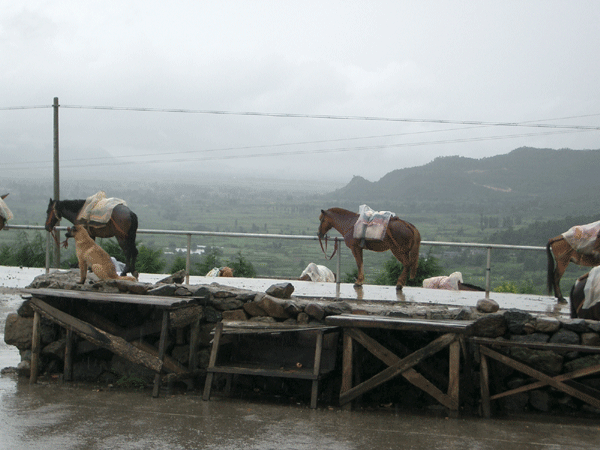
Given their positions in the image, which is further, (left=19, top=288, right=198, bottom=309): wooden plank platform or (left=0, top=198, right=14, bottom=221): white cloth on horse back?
(left=0, top=198, right=14, bottom=221): white cloth on horse back

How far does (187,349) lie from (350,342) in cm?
222

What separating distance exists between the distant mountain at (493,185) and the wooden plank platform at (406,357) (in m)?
54.4

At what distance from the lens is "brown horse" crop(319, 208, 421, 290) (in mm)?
10609

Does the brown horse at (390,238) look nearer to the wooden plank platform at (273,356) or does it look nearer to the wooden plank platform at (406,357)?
the wooden plank platform at (273,356)

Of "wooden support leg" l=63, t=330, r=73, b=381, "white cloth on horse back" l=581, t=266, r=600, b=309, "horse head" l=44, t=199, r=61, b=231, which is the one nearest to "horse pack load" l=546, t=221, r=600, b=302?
"white cloth on horse back" l=581, t=266, r=600, b=309

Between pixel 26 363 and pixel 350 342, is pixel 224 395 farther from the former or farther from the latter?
pixel 26 363

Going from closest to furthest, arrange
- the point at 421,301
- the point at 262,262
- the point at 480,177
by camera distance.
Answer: the point at 421,301 < the point at 262,262 < the point at 480,177

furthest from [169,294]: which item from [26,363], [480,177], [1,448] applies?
[480,177]

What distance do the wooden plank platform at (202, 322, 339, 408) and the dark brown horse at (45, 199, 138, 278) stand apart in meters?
4.13

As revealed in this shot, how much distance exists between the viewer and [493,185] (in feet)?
236

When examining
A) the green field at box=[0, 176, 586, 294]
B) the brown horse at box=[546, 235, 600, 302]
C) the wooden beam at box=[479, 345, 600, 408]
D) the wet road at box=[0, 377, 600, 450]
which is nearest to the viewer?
the wet road at box=[0, 377, 600, 450]

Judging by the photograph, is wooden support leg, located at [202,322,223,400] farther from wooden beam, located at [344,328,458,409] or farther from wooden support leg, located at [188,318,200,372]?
wooden beam, located at [344,328,458,409]

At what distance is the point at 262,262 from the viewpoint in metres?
26.2

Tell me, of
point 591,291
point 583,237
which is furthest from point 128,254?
point 583,237
